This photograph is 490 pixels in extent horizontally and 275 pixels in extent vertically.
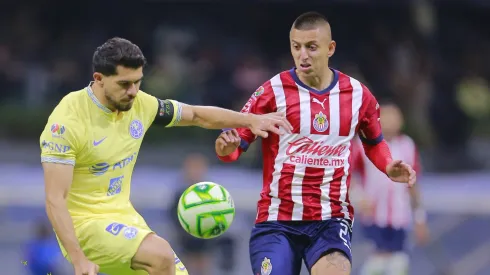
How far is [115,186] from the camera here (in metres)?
7.52

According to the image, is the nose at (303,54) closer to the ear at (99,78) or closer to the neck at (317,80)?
the neck at (317,80)

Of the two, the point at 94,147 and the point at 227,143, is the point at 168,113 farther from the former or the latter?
the point at 94,147

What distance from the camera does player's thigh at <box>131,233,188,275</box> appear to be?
7223mm

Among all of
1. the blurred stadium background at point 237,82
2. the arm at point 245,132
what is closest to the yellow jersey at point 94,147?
the arm at point 245,132

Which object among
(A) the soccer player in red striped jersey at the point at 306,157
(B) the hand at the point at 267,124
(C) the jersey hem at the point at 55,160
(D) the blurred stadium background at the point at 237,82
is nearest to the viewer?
(C) the jersey hem at the point at 55,160

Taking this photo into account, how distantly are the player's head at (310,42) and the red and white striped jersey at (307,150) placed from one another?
0.17 meters

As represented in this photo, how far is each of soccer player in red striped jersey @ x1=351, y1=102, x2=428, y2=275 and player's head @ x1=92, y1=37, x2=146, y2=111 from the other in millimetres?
4886

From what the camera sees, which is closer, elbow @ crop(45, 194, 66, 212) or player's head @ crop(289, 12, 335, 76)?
elbow @ crop(45, 194, 66, 212)

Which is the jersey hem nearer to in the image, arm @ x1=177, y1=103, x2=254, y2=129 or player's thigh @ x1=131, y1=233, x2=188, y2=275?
player's thigh @ x1=131, y1=233, x2=188, y2=275

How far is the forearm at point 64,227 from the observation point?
6879 millimetres

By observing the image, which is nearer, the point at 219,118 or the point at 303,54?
the point at 303,54

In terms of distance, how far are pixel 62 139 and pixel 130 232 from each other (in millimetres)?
781

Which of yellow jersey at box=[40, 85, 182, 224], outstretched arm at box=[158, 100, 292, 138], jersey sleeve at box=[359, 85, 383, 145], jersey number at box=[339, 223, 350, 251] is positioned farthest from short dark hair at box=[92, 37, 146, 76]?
jersey number at box=[339, 223, 350, 251]

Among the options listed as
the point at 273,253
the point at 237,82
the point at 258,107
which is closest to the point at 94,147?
the point at 258,107
